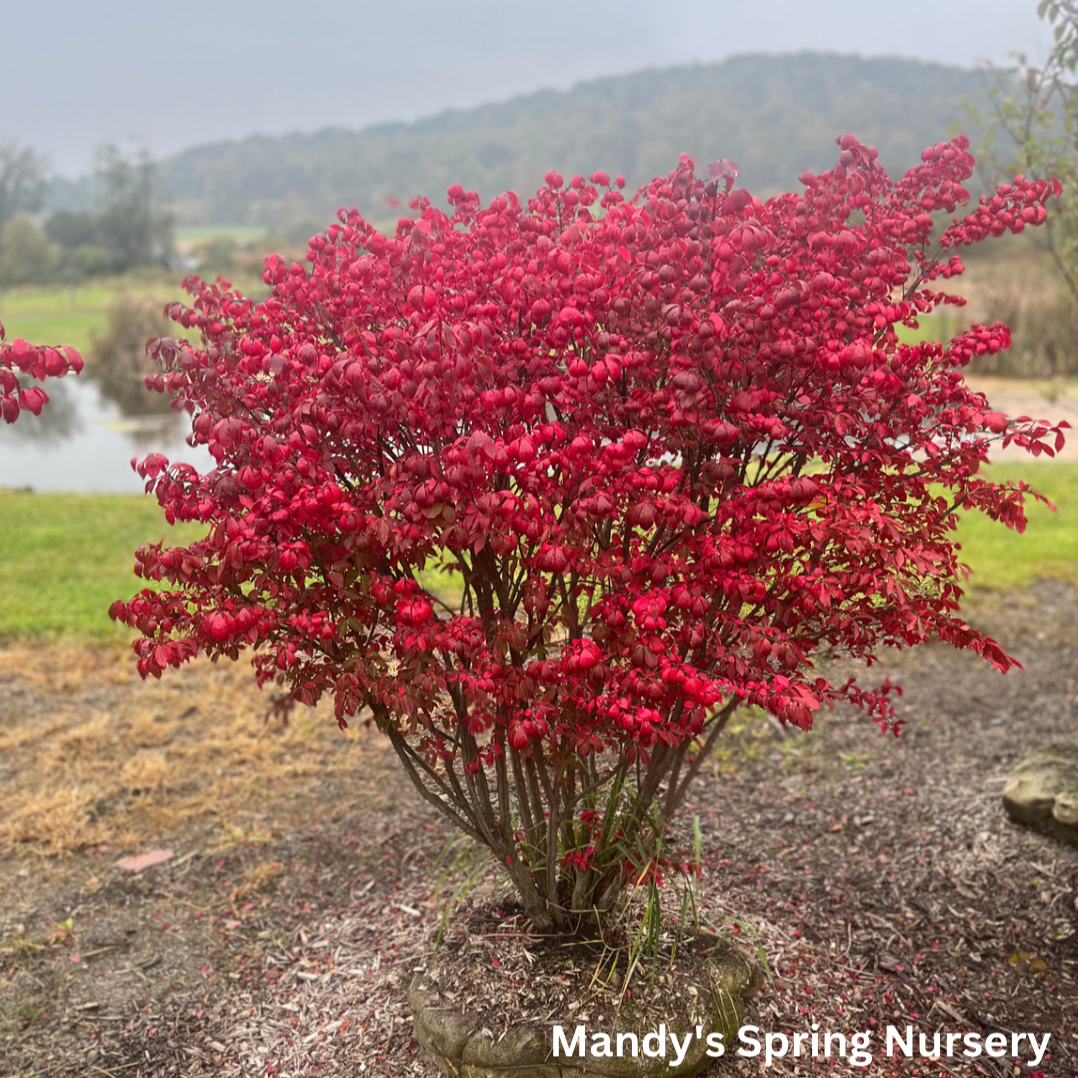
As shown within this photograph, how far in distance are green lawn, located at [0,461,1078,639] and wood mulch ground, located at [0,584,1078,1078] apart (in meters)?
1.55

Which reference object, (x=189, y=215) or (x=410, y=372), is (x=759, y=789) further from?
(x=189, y=215)

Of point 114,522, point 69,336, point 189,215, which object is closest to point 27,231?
point 189,215

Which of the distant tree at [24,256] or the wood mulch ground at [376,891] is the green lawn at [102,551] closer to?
the wood mulch ground at [376,891]

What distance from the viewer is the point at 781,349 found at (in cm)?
248

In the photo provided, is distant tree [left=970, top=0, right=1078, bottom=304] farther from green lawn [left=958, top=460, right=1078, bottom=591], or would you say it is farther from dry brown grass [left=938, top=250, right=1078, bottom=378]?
dry brown grass [left=938, top=250, right=1078, bottom=378]

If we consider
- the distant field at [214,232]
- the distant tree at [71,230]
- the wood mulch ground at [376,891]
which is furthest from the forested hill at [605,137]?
the wood mulch ground at [376,891]

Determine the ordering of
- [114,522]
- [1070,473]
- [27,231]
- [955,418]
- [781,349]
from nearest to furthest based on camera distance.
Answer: [781,349] < [955,418] < [114,522] < [1070,473] < [27,231]

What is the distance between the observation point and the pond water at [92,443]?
603 inches

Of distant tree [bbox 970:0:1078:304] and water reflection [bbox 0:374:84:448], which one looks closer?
distant tree [bbox 970:0:1078:304]

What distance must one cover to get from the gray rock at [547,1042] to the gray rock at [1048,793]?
2.05m

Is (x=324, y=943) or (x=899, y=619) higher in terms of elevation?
(x=899, y=619)

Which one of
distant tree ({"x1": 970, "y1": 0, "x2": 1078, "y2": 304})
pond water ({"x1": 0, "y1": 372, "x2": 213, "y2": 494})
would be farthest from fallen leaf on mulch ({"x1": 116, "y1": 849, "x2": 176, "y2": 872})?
pond water ({"x1": 0, "y1": 372, "x2": 213, "y2": 494})

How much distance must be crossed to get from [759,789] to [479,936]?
6.89 feet

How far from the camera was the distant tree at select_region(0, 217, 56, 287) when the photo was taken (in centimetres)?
5566
